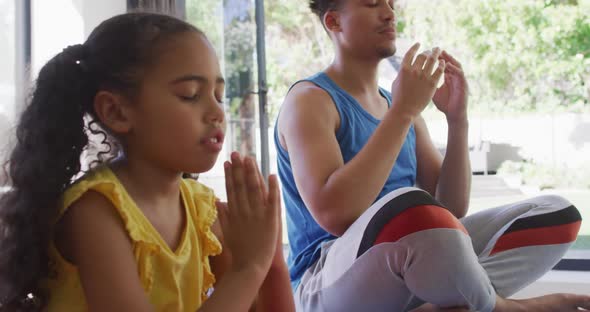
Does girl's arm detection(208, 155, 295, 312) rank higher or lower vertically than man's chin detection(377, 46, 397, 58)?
lower

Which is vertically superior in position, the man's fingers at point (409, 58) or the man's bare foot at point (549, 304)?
the man's fingers at point (409, 58)

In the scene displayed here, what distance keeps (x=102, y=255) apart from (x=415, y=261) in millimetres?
538

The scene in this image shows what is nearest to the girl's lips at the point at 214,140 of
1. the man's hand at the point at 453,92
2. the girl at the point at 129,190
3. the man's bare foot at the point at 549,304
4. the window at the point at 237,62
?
the girl at the point at 129,190

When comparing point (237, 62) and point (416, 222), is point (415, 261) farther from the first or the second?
point (237, 62)

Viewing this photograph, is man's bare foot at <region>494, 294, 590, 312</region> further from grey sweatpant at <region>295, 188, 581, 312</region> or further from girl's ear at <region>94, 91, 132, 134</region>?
girl's ear at <region>94, 91, 132, 134</region>

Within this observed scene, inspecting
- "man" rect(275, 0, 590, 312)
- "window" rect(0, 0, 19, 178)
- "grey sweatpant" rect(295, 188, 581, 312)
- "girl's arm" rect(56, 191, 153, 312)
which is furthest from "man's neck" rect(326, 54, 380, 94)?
"window" rect(0, 0, 19, 178)

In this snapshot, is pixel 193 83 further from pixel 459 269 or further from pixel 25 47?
pixel 25 47

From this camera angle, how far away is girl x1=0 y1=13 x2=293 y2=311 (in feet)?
2.71

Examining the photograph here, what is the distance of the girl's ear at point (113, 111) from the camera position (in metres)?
0.92

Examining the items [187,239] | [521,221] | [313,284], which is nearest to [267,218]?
[187,239]

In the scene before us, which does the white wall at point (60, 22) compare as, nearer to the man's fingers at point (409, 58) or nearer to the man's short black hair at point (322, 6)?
the man's short black hair at point (322, 6)

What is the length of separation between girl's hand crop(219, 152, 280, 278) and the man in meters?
0.33

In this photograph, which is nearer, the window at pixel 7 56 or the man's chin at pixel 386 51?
the man's chin at pixel 386 51

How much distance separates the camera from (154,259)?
36.1 inches
